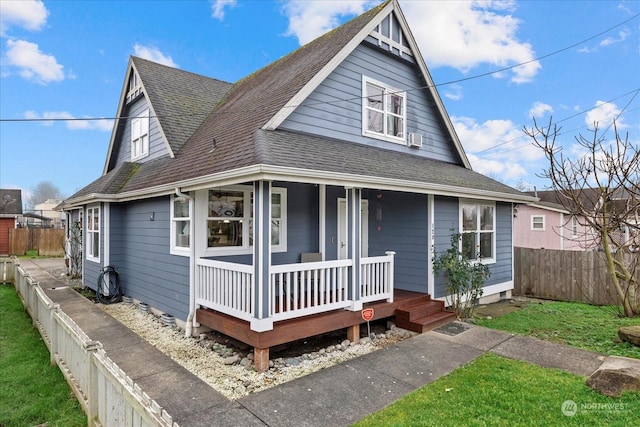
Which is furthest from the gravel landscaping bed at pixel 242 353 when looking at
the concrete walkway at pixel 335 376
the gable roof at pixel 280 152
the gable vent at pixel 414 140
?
the gable vent at pixel 414 140

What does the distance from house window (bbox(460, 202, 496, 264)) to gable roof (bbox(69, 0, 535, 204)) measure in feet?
1.76

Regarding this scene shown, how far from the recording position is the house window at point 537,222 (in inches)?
824

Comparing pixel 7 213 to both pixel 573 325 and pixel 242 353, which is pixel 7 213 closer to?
pixel 242 353

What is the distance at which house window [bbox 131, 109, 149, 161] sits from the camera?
34.6 ft

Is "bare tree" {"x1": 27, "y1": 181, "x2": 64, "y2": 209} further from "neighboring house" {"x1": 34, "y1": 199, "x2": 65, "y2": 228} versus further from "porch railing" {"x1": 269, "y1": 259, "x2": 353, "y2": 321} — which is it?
"porch railing" {"x1": 269, "y1": 259, "x2": 353, "y2": 321}

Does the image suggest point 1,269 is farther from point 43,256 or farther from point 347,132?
point 347,132

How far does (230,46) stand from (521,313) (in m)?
19.4

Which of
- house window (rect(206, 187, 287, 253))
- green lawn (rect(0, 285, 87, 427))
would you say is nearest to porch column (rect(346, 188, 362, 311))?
house window (rect(206, 187, 287, 253))

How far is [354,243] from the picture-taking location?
257 inches

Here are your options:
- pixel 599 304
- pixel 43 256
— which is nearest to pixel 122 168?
pixel 599 304

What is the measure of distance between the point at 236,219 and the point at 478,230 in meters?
6.29

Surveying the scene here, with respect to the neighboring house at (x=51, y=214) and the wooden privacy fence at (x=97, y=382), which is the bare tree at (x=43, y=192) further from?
the wooden privacy fence at (x=97, y=382)

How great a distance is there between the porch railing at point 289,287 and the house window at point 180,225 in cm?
82

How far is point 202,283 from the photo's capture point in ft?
21.9
